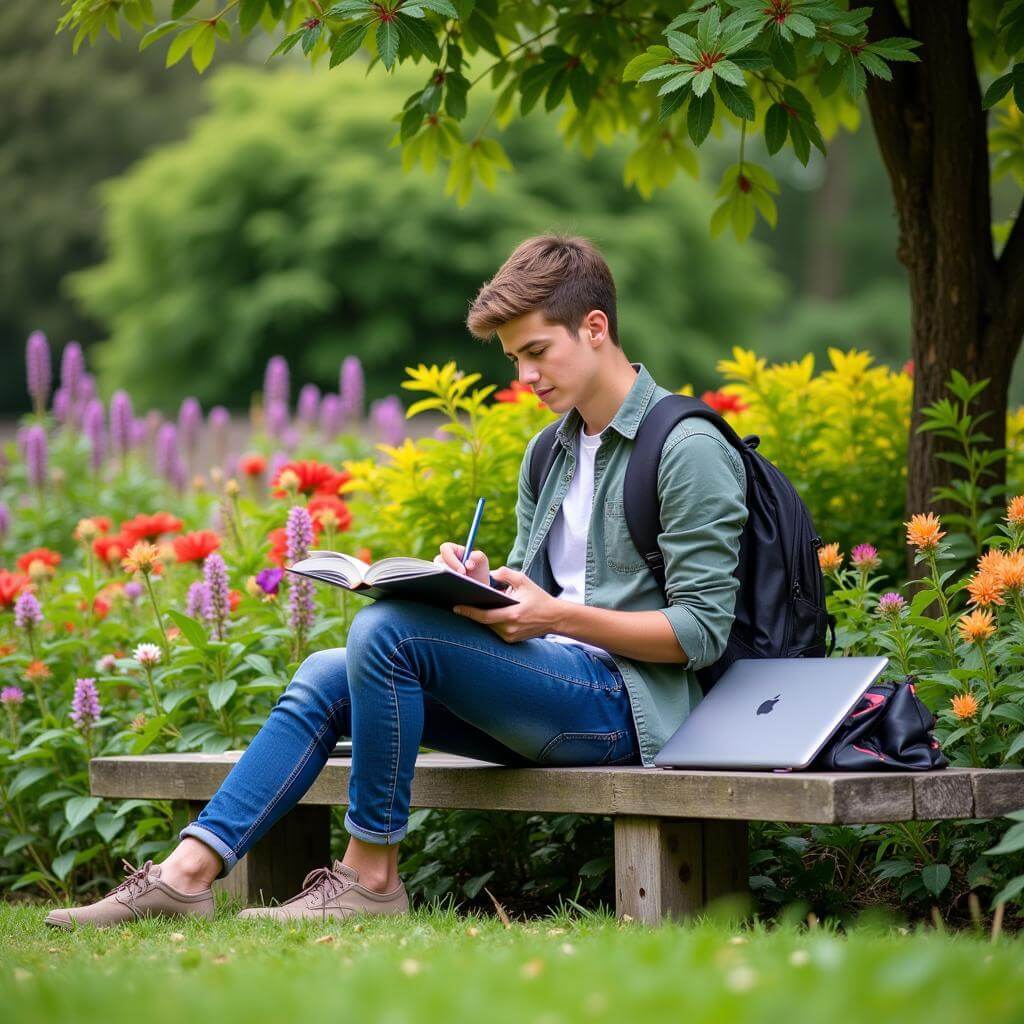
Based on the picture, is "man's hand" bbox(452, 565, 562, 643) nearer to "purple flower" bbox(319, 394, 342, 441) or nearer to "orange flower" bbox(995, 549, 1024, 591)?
"orange flower" bbox(995, 549, 1024, 591)

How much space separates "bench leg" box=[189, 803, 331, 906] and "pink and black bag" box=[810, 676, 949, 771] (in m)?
1.50

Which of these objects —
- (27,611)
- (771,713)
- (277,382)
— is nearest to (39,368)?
(277,382)

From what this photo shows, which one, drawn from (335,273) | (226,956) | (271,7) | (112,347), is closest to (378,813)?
(226,956)

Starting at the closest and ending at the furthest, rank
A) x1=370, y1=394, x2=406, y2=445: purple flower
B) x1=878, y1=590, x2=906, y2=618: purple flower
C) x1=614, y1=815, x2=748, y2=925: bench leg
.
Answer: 1. x1=614, y1=815, x2=748, y2=925: bench leg
2. x1=878, y1=590, x2=906, y2=618: purple flower
3. x1=370, y1=394, x2=406, y2=445: purple flower

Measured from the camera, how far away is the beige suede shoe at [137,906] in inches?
118

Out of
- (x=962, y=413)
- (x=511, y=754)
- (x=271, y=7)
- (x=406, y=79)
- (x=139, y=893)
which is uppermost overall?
(x=406, y=79)

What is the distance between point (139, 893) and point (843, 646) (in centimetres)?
178

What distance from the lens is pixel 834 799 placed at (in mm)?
2547

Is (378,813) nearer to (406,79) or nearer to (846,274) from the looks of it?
(406,79)

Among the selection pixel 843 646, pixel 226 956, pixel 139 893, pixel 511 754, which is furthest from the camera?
pixel 843 646

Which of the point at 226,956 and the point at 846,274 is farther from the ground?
the point at 846,274

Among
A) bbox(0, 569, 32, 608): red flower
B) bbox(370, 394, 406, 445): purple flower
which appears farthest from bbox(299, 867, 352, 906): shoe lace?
bbox(370, 394, 406, 445): purple flower

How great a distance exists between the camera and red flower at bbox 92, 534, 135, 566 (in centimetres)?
491

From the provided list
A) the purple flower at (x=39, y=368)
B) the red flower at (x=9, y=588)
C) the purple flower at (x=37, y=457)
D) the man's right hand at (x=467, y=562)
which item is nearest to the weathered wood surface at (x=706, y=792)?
the man's right hand at (x=467, y=562)
